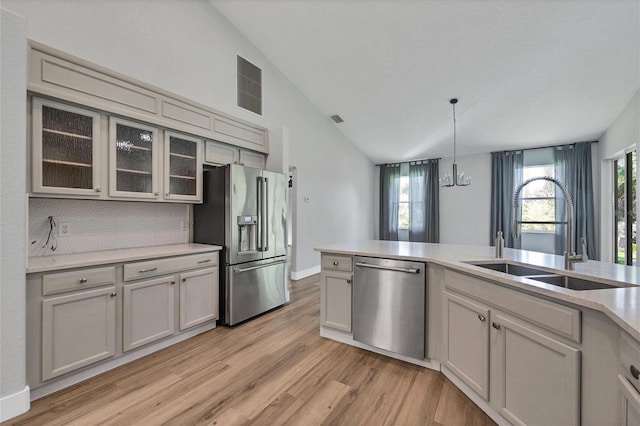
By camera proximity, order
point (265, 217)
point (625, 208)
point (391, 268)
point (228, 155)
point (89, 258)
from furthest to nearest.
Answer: point (625, 208) < point (228, 155) < point (265, 217) < point (391, 268) < point (89, 258)

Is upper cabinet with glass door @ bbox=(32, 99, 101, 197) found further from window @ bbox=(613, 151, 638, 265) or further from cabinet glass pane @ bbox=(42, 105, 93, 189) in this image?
window @ bbox=(613, 151, 638, 265)

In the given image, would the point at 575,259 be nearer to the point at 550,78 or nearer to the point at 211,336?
the point at 211,336

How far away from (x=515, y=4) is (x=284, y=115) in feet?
10.6

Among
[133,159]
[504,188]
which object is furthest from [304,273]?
[504,188]

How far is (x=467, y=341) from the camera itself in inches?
69.8

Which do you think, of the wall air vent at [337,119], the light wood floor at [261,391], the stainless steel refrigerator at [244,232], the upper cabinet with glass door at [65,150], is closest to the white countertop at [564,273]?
the light wood floor at [261,391]

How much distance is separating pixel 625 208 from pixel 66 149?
7.19 meters

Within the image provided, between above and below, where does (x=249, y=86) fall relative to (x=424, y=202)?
above

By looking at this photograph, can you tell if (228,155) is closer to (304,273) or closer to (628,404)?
(304,273)

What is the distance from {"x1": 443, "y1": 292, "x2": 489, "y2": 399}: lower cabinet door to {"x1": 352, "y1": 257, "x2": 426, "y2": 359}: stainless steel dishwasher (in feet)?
0.74

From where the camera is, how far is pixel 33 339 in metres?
1.79

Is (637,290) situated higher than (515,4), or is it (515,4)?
(515,4)

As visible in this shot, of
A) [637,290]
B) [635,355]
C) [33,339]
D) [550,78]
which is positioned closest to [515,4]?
[550,78]

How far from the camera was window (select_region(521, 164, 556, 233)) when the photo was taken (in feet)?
19.2
